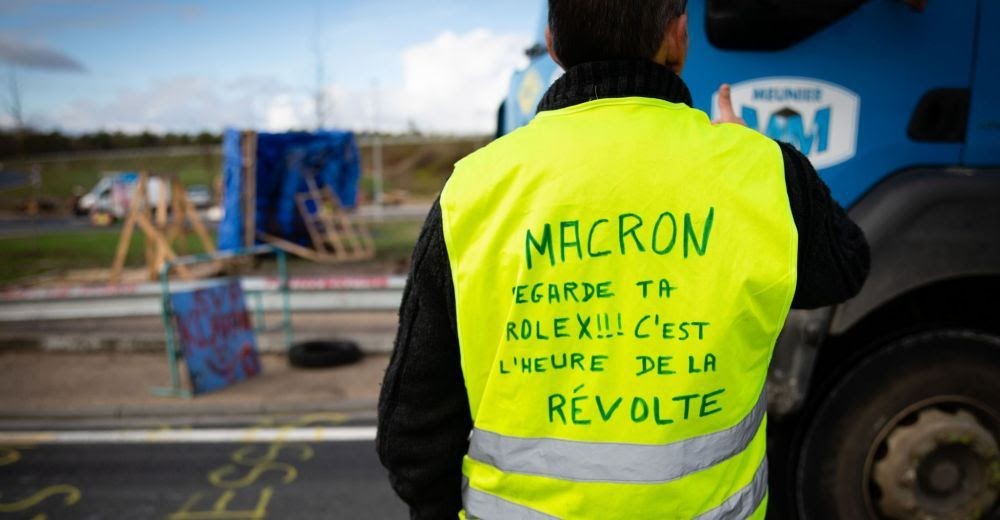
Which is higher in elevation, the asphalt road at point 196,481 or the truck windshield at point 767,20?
the truck windshield at point 767,20

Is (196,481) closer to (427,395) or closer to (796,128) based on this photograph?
(427,395)

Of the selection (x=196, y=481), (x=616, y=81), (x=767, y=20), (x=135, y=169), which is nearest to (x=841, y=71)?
(x=767, y=20)

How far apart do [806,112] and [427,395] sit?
Answer: 198cm

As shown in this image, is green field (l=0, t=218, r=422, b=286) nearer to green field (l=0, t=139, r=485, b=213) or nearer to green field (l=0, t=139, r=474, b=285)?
green field (l=0, t=139, r=474, b=285)

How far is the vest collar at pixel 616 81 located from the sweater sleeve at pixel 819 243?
0.98 feet

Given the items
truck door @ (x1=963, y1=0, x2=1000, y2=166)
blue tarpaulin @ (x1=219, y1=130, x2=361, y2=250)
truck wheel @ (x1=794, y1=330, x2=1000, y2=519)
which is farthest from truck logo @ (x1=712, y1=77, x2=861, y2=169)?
blue tarpaulin @ (x1=219, y1=130, x2=361, y2=250)

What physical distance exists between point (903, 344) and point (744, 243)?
159cm

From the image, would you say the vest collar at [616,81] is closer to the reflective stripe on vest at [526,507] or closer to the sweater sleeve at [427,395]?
the sweater sleeve at [427,395]

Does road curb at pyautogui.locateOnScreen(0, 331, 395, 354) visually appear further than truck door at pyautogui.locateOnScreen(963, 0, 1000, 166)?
Yes

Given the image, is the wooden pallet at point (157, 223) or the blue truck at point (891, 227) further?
the wooden pallet at point (157, 223)

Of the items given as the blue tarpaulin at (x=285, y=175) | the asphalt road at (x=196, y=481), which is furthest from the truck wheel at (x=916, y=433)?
the blue tarpaulin at (x=285, y=175)

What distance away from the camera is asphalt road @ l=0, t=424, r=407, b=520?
145 inches

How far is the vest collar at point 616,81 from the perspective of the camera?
1.25 metres

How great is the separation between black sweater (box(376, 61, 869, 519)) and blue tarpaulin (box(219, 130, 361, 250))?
42.2ft
